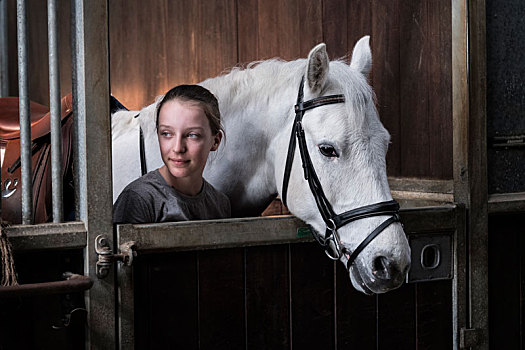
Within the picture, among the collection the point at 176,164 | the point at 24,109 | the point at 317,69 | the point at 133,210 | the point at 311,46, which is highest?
the point at 311,46

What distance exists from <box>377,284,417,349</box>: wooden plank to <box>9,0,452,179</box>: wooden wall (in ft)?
1.36

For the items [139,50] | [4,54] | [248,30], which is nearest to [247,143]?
[248,30]

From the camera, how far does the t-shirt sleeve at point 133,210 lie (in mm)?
1492

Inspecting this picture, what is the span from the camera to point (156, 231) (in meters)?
1.44

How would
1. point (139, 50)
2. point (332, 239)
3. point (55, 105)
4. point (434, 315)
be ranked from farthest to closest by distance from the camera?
point (139, 50), point (434, 315), point (332, 239), point (55, 105)

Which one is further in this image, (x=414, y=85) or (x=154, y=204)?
(x=414, y=85)

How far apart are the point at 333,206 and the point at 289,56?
3.89ft

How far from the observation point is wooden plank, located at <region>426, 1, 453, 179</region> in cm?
190

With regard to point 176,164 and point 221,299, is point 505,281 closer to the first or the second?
point 221,299

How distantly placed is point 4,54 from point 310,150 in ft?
12.2

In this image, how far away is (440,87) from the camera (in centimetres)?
193

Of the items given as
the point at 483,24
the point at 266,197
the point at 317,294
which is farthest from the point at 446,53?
the point at 317,294

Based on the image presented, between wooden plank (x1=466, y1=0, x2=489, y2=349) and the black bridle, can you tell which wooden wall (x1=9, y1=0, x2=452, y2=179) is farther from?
the black bridle

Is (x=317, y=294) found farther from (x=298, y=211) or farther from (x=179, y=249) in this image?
(x=179, y=249)
